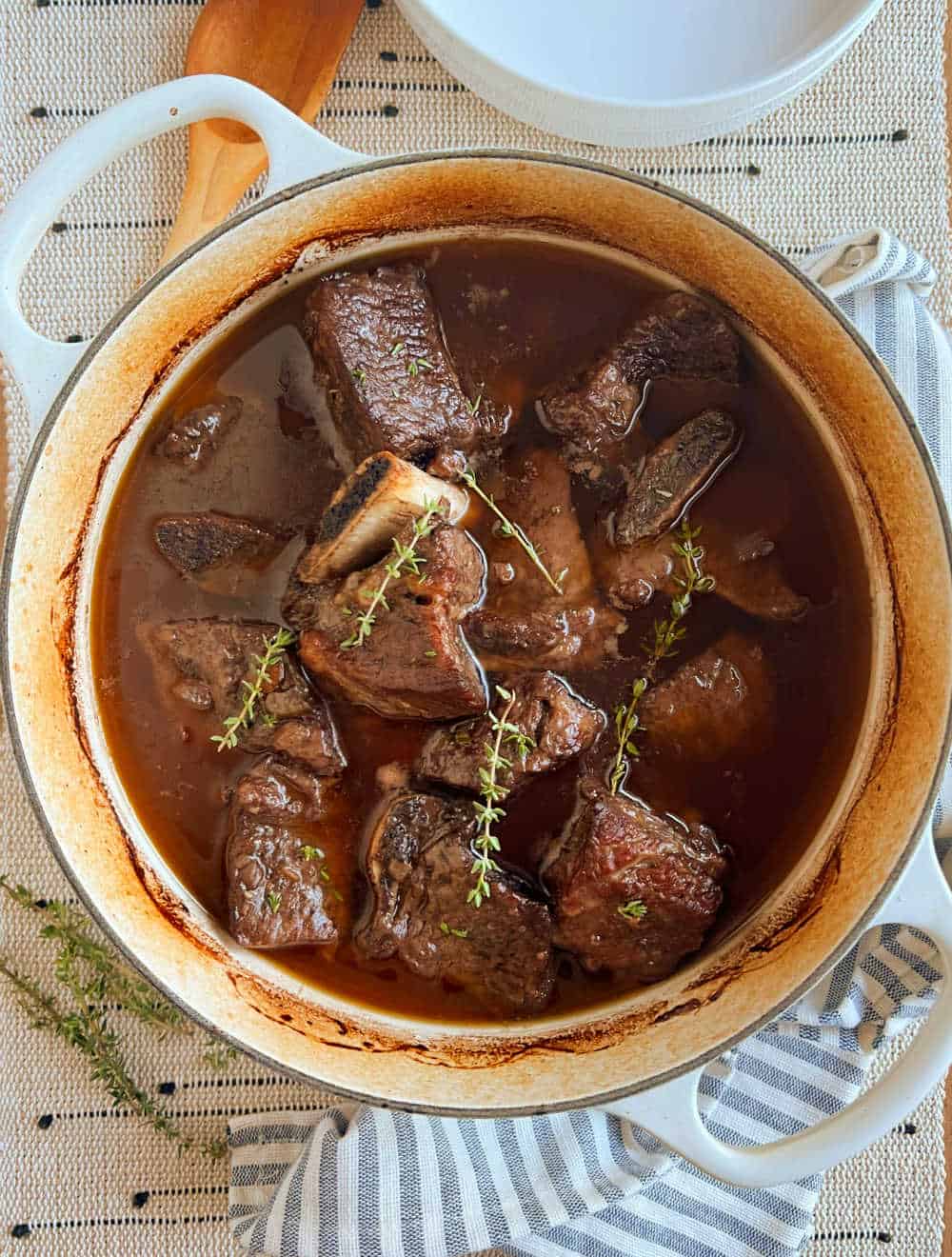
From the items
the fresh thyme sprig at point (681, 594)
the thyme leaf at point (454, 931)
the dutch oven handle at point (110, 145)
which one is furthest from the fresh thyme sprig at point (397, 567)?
the dutch oven handle at point (110, 145)

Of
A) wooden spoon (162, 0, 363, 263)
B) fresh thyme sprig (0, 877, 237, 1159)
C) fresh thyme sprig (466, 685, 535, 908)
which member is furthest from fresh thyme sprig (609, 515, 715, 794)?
wooden spoon (162, 0, 363, 263)

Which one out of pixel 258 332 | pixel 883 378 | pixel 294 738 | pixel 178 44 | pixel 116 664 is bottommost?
pixel 294 738

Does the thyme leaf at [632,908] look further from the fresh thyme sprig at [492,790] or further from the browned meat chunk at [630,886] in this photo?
the fresh thyme sprig at [492,790]

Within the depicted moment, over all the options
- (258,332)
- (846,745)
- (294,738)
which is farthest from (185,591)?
(846,745)

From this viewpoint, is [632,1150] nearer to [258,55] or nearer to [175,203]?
[175,203]

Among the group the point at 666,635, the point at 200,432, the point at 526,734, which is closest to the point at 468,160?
the point at 200,432

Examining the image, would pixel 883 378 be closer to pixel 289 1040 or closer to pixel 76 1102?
pixel 289 1040
